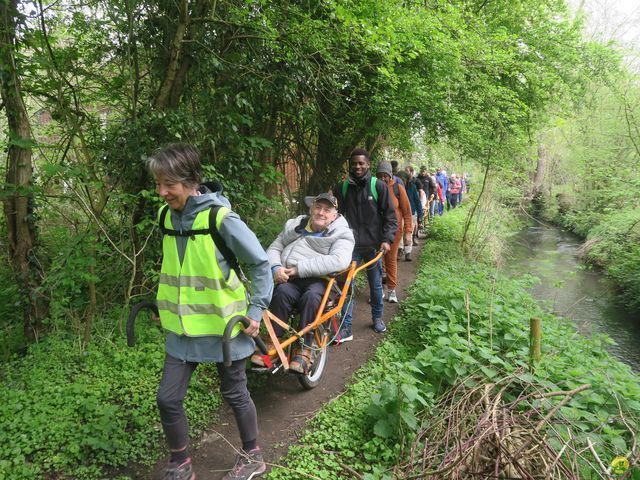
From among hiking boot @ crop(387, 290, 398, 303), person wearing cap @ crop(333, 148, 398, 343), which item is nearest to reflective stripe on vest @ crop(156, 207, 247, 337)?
person wearing cap @ crop(333, 148, 398, 343)

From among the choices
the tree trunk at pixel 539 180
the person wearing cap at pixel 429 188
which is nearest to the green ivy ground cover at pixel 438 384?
the person wearing cap at pixel 429 188

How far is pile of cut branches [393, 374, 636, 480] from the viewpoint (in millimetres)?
2212

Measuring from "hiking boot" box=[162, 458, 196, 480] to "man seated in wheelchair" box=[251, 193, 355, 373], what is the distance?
105cm

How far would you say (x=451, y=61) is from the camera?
717cm

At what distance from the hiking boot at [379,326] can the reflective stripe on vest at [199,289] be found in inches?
125

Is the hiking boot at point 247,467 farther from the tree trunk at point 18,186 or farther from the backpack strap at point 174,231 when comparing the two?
the tree trunk at point 18,186

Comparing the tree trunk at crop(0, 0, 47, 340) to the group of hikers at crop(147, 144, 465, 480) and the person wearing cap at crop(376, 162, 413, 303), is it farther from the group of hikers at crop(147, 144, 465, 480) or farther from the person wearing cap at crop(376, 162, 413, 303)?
the person wearing cap at crop(376, 162, 413, 303)

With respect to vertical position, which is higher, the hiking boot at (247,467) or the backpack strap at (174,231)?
the backpack strap at (174,231)

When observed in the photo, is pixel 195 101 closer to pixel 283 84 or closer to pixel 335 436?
pixel 283 84

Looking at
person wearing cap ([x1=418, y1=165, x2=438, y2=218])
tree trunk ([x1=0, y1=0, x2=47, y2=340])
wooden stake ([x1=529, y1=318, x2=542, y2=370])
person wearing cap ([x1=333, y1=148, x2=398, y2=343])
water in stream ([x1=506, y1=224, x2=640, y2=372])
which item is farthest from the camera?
person wearing cap ([x1=418, y1=165, x2=438, y2=218])

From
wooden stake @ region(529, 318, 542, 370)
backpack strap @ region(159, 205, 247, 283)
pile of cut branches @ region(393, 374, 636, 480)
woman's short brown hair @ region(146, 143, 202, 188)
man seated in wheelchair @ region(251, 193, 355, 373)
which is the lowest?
pile of cut branches @ region(393, 374, 636, 480)

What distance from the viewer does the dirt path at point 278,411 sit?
2.82m

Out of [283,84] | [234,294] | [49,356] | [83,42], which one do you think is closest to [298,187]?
[283,84]

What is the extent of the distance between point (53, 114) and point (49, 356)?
7.87 feet
